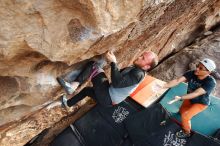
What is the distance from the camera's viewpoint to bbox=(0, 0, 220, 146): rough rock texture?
313 cm

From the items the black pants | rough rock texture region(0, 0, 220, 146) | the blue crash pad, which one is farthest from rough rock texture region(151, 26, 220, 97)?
the black pants

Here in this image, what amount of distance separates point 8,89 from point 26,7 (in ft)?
4.80

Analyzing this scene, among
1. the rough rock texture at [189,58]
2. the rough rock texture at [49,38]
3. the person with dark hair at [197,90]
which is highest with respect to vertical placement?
the rough rock texture at [49,38]

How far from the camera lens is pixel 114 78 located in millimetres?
4551

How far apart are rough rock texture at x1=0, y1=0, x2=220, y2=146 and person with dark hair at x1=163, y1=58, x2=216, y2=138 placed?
3.14 feet

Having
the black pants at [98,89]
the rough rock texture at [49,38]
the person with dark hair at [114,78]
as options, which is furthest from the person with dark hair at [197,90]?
the black pants at [98,89]

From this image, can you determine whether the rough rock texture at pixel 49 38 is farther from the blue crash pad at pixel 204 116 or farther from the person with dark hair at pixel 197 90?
the blue crash pad at pixel 204 116

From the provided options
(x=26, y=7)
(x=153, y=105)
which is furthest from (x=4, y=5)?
(x=153, y=105)

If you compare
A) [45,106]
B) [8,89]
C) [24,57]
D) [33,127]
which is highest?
[24,57]

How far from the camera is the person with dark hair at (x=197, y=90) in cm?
498

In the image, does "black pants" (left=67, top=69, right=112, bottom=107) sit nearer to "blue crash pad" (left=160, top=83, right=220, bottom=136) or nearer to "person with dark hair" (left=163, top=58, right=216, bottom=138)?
"person with dark hair" (left=163, top=58, right=216, bottom=138)

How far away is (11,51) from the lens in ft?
10.9

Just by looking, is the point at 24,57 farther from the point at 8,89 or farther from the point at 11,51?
the point at 8,89

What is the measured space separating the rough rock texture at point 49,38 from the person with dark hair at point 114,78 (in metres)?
0.20
